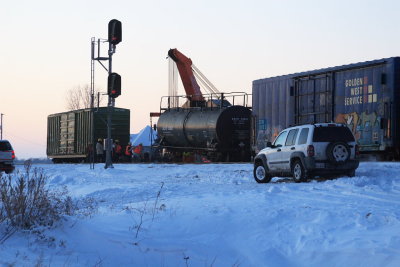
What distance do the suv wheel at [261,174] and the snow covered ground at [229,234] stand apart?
467 centimetres

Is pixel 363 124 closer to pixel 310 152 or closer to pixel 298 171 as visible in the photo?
pixel 298 171

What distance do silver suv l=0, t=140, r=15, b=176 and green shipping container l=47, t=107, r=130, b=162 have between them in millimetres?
9551

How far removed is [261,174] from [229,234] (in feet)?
29.0

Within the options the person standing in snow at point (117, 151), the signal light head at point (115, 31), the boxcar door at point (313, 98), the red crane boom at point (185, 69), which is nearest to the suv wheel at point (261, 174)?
the boxcar door at point (313, 98)

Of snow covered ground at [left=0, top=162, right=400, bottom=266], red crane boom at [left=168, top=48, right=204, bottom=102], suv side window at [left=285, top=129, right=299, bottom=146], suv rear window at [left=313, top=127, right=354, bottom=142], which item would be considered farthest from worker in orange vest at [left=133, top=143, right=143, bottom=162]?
snow covered ground at [left=0, top=162, right=400, bottom=266]

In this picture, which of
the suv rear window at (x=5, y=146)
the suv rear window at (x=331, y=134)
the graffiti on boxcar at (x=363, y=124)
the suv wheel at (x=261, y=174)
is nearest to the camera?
the suv rear window at (x=331, y=134)

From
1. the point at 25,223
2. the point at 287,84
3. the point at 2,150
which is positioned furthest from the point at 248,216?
the point at 2,150

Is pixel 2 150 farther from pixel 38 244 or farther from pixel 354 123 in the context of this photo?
pixel 38 244

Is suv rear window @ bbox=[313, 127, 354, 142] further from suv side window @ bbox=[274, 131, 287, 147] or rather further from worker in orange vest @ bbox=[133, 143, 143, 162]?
worker in orange vest @ bbox=[133, 143, 143, 162]

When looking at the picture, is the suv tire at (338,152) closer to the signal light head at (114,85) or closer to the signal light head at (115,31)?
the signal light head at (114,85)

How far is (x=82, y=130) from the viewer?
38.9m

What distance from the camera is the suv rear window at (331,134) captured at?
1598 centimetres

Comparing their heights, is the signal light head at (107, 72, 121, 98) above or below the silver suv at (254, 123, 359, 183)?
above

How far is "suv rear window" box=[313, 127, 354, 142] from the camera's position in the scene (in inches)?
629
